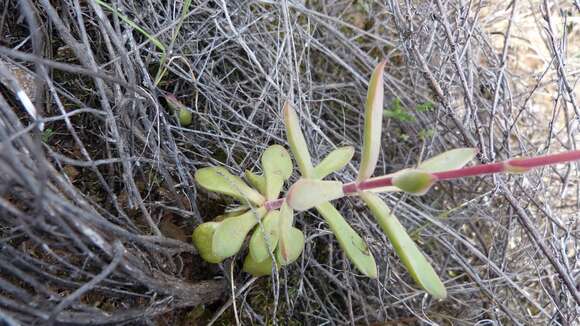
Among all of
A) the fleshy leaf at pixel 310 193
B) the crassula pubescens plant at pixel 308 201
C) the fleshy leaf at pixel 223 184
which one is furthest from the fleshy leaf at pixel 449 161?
the fleshy leaf at pixel 223 184

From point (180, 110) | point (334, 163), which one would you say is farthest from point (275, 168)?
point (180, 110)

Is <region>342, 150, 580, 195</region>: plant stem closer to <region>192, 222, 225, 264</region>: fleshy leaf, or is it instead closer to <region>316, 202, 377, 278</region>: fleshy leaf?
<region>316, 202, 377, 278</region>: fleshy leaf

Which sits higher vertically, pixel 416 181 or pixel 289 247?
pixel 416 181

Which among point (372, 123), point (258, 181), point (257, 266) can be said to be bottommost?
point (257, 266)

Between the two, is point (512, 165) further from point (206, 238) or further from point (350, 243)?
point (206, 238)

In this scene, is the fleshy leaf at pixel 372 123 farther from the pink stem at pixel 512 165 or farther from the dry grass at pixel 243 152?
the dry grass at pixel 243 152

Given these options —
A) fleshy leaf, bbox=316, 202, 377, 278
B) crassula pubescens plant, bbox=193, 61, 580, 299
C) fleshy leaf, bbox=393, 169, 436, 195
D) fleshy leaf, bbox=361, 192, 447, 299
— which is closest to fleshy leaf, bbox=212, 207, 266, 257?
crassula pubescens plant, bbox=193, 61, 580, 299

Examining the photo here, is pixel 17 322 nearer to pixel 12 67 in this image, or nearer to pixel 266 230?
pixel 266 230
